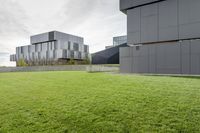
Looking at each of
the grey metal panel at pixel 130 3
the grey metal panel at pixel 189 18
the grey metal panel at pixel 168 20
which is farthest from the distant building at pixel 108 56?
the grey metal panel at pixel 189 18

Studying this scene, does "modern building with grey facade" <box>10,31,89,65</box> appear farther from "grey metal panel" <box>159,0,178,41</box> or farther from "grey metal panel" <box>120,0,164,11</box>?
"grey metal panel" <box>159,0,178,41</box>

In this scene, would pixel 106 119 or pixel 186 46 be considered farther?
pixel 186 46

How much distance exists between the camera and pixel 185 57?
Result: 50.5 ft

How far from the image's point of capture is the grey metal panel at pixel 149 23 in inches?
689

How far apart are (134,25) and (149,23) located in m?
1.80

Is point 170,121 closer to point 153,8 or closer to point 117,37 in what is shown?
point 153,8

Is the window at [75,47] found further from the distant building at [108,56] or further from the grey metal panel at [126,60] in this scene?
the grey metal panel at [126,60]

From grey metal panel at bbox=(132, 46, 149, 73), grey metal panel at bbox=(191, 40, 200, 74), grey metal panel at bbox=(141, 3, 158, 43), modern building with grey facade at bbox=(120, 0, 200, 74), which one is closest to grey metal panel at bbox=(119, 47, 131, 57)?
modern building with grey facade at bbox=(120, 0, 200, 74)

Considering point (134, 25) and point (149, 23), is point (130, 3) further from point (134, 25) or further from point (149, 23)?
point (149, 23)

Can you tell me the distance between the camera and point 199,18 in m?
15.0

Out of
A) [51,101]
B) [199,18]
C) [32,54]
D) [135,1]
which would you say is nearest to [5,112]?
[51,101]

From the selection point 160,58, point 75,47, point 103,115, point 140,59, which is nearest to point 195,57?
point 160,58

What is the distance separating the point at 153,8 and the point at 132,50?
5.08m

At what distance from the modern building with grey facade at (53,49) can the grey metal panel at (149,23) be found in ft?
151
